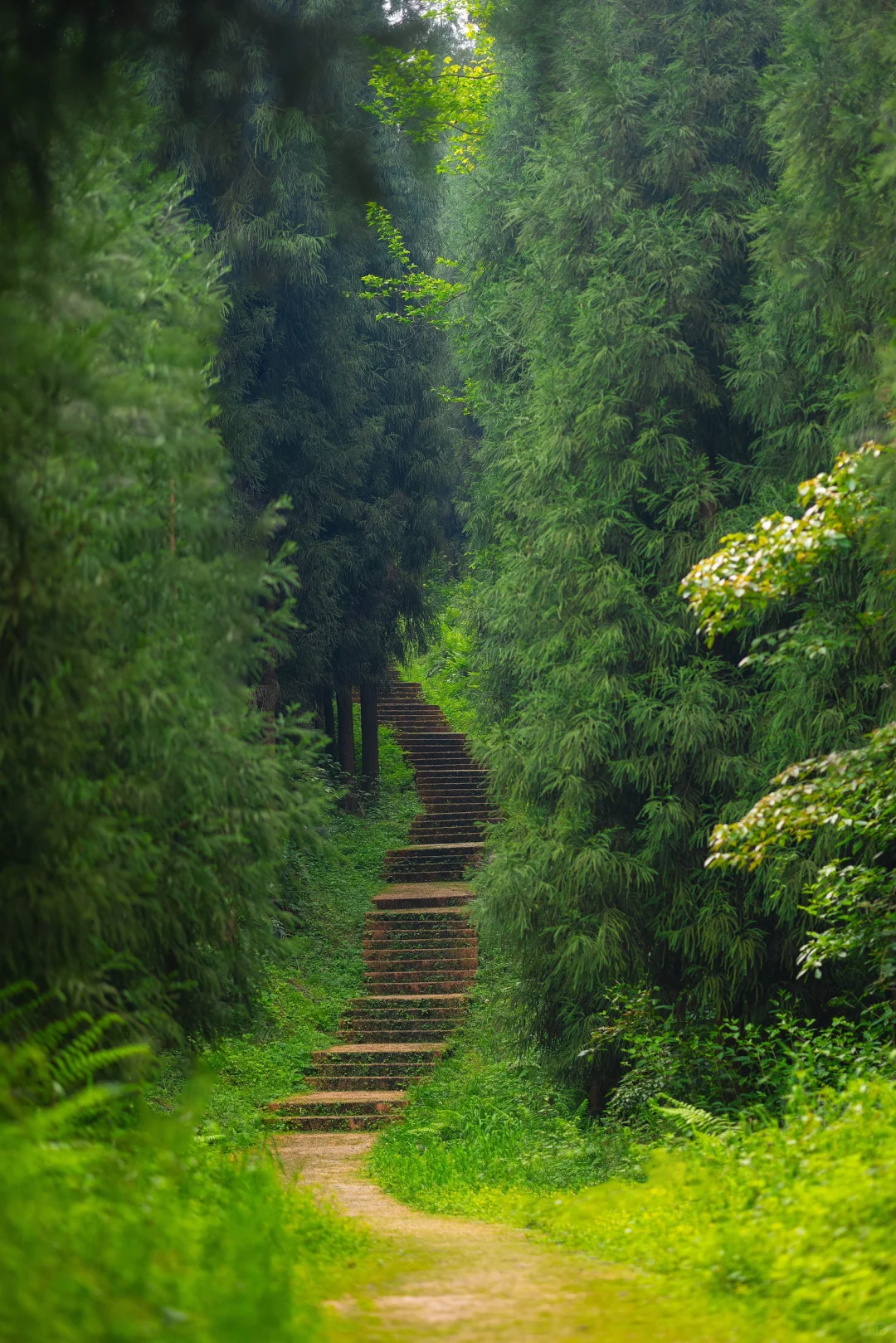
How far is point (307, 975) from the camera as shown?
17.3 meters

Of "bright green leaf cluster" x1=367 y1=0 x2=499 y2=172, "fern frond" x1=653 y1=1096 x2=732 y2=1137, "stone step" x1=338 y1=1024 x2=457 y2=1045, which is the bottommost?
"stone step" x1=338 y1=1024 x2=457 y2=1045

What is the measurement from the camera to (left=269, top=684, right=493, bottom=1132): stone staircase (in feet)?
43.5

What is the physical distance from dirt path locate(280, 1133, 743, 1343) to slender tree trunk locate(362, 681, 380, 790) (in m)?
16.0

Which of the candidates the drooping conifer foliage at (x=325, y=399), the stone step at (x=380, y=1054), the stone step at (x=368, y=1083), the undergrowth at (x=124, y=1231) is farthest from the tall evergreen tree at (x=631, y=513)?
the undergrowth at (x=124, y=1231)

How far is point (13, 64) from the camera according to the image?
4816mm

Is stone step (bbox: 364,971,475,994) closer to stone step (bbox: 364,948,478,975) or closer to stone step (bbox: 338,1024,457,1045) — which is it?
stone step (bbox: 364,948,478,975)

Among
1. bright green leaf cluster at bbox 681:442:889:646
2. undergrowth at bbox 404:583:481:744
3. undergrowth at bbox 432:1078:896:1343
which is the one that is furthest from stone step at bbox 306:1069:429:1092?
undergrowth at bbox 404:583:481:744

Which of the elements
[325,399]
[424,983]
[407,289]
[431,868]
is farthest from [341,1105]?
[407,289]

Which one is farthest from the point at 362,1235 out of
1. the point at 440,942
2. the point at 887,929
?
the point at 440,942

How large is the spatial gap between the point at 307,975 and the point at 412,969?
4.75 feet

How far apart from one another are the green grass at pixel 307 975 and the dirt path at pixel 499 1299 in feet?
6.73

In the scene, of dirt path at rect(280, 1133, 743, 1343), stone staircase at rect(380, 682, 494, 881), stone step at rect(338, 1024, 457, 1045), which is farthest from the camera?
stone staircase at rect(380, 682, 494, 881)

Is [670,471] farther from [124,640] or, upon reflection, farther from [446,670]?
[446,670]

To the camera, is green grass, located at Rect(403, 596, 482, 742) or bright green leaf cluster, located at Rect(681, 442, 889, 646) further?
green grass, located at Rect(403, 596, 482, 742)
